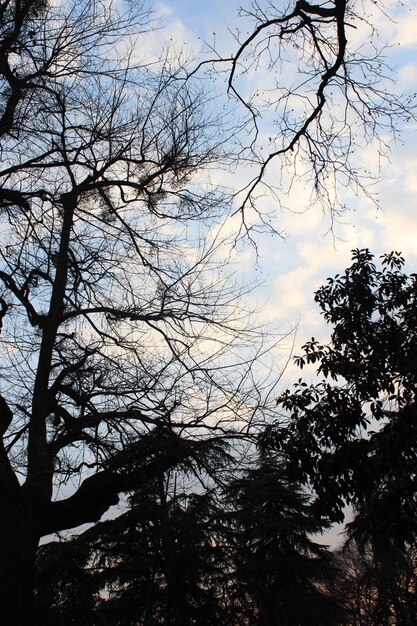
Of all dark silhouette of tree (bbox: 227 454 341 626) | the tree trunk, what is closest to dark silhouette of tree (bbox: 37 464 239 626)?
dark silhouette of tree (bbox: 227 454 341 626)

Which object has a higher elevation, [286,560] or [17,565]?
[286,560]

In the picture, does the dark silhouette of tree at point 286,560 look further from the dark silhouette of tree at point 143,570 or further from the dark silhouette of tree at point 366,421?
the dark silhouette of tree at point 366,421

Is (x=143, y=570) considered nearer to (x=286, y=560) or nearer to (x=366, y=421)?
(x=286, y=560)

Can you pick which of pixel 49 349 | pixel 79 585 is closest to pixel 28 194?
pixel 49 349

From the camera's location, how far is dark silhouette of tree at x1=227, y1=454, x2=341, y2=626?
1697 centimetres

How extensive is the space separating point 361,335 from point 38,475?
4.39 meters

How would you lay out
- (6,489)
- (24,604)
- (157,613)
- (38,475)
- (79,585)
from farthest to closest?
(157,613) < (79,585) < (38,475) < (6,489) < (24,604)

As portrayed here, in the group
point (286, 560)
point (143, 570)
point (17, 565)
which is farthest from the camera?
point (286, 560)

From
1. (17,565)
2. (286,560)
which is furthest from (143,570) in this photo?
(17,565)

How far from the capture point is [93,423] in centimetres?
754

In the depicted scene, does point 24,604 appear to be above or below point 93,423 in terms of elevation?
below

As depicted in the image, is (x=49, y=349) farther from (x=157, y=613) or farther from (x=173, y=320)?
(x=157, y=613)

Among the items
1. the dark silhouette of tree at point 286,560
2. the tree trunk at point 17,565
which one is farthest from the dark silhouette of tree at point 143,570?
the tree trunk at point 17,565

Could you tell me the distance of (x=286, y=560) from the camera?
708 inches
